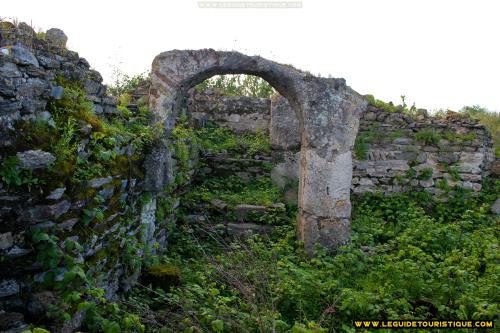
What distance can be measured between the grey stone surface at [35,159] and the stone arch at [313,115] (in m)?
3.20

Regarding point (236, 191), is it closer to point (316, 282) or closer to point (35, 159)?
point (316, 282)

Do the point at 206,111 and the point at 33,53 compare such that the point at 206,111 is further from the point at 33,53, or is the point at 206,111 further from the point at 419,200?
the point at 33,53

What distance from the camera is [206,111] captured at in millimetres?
9828

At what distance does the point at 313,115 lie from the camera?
564 cm

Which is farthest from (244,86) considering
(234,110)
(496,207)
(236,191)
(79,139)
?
(79,139)

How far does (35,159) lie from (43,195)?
0.22m

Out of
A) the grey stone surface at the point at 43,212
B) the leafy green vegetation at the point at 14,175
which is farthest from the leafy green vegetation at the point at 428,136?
the leafy green vegetation at the point at 14,175

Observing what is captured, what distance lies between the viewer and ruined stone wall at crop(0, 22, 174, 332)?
2.08m

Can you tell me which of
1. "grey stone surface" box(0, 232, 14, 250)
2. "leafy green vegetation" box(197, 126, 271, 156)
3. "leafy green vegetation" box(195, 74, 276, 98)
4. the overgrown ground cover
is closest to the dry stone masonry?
"grey stone surface" box(0, 232, 14, 250)

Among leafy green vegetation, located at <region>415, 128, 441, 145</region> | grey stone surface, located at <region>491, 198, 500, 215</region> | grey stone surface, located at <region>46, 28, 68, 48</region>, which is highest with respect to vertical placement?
grey stone surface, located at <region>46, 28, 68, 48</region>

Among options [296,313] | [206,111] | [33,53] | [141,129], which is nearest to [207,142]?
[206,111]

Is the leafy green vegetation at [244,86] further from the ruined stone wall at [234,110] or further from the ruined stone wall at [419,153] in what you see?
the ruined stone wall at [419,153]

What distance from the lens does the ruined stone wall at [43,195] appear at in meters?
2.08

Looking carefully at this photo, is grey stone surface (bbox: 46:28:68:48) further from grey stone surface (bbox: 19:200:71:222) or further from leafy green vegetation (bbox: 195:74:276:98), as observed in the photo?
leafy green vegetation (bbox: 195:74:276:98)
